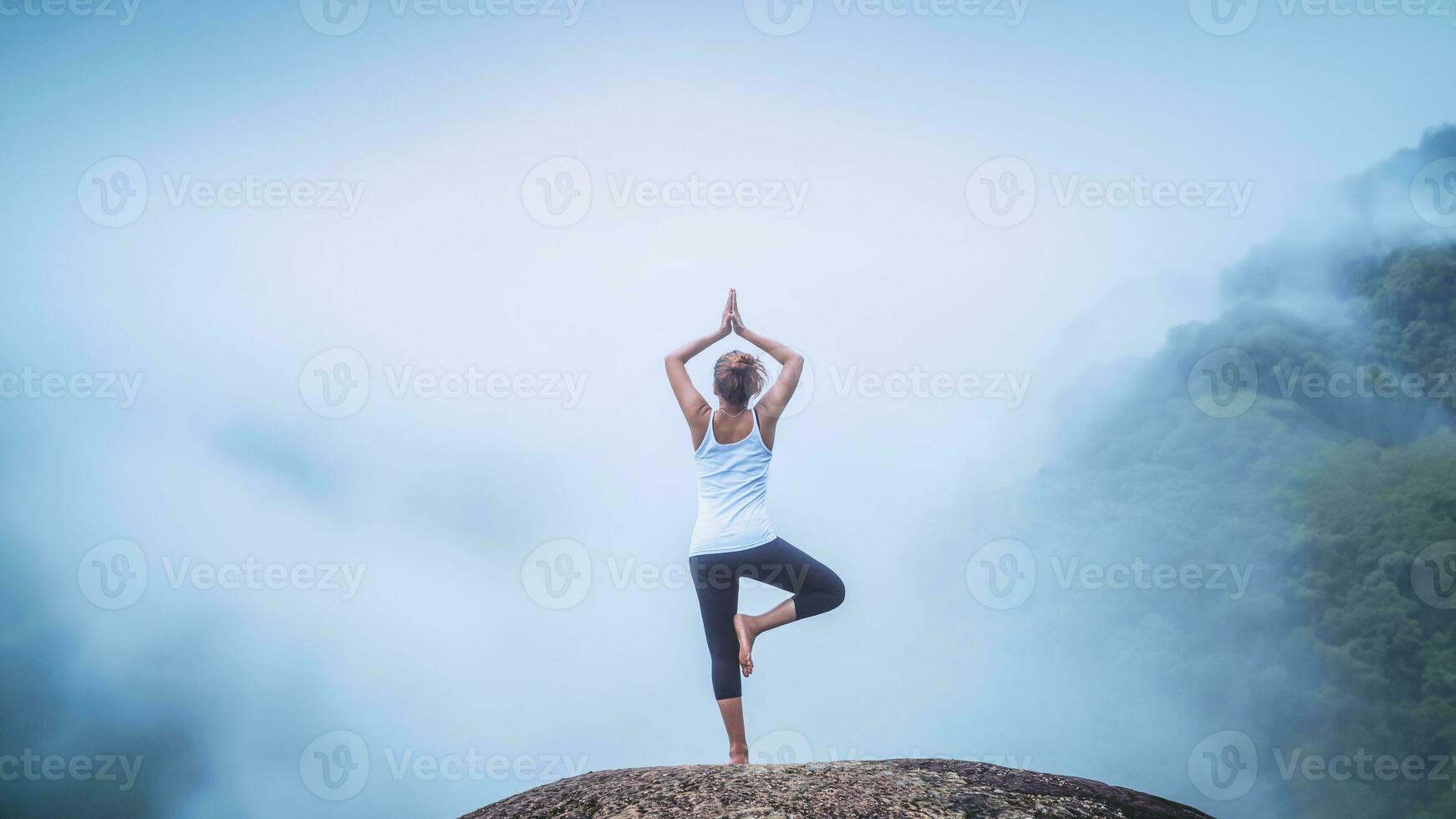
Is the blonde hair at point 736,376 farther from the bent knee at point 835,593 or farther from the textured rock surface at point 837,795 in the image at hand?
the textured rock surface at point 837,795

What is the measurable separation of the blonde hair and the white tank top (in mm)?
156

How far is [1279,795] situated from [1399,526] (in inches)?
496

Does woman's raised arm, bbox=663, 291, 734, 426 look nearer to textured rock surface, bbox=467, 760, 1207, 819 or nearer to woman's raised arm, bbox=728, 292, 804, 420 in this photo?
woman's raised arm, bbox=728, 292, 804, 420

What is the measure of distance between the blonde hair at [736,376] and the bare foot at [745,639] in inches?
52.5

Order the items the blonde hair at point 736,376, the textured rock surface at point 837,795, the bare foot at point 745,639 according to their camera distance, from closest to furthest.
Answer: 1. the textured rock surface at point 837,795
2. the bare foot at point 745,639
3. the blonde hair at point 736,376

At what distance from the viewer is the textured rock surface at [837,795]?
3453 mm

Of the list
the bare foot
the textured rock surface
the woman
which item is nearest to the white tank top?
the woman

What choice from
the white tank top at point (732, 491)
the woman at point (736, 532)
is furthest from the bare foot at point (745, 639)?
the white tank top at point (732, 491)

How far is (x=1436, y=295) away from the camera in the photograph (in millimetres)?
40062

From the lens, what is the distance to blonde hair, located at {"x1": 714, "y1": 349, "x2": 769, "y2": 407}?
215 inches

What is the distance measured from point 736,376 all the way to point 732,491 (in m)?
0.72

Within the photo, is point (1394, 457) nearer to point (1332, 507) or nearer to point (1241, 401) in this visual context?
point (1332, 507)

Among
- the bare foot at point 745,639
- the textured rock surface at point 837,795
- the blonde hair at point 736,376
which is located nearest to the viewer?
the textured rock surface at point 837,795

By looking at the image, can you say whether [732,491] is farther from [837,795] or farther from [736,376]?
[837,795]
